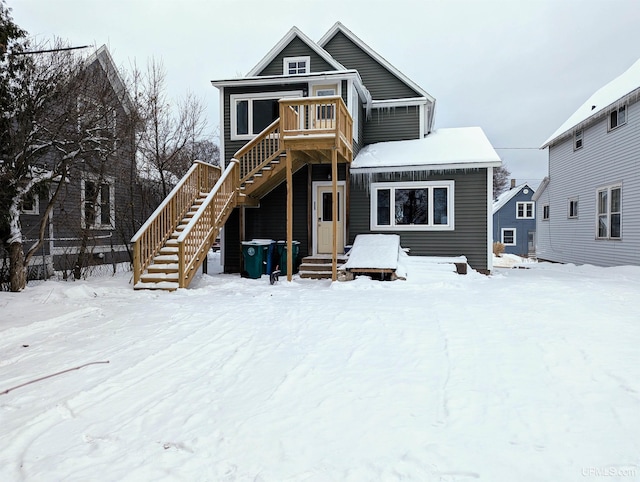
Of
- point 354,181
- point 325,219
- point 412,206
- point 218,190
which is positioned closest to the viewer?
point 218,190

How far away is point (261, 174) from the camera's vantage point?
33.7 feet

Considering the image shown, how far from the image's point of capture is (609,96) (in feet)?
42.2

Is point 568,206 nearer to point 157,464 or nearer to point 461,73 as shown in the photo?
point 157,464

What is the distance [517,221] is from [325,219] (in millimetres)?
23485

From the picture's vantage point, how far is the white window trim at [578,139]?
14.3 m

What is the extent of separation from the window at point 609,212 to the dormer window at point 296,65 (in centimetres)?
1027

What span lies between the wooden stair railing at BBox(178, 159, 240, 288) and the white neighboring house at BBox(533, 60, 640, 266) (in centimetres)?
1109

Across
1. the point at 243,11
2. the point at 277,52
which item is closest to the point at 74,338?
the point at 277,52

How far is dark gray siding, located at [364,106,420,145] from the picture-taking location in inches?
503

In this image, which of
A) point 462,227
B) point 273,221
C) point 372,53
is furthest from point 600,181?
point 273,221

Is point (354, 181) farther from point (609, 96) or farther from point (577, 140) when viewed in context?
point (577, 140)

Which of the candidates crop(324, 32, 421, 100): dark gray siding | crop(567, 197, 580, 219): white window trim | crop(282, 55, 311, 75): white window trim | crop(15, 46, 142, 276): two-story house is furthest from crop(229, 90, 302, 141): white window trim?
crop(567, 197, 580, 219): white window trim

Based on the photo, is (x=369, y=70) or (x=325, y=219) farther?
(x=369, y=70)

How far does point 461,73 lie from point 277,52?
2522cm
